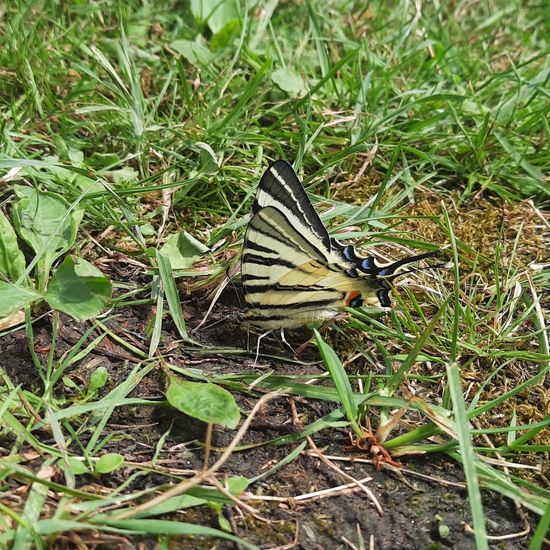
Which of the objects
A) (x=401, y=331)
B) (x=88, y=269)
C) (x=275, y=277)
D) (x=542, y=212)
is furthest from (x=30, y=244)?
(x=542, y=212)

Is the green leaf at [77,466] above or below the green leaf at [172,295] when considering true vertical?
below

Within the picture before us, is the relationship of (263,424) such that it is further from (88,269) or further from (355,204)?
(355,204)

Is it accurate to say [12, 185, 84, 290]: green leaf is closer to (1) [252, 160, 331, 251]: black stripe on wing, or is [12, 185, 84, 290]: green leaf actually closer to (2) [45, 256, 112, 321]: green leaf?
(2) [45, 256, 112, 321]: green leaf

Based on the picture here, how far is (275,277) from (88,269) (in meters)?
0.75

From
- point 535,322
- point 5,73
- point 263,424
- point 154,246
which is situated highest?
point 5,73

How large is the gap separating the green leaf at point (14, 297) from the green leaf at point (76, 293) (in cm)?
6

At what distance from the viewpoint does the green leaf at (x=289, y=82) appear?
3.72 meters

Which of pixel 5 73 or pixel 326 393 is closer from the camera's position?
pixel 326 393

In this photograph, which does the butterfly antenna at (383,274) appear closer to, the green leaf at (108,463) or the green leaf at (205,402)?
the green leaf at (205,402)

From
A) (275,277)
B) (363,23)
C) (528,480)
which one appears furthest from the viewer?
(363,23)

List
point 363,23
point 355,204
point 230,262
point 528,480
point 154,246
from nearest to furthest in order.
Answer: point 528,480 → point 230,262 → point 154,246 → point 355,204 → point 363,23

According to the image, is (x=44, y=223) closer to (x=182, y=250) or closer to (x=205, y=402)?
(x=182, y=250)

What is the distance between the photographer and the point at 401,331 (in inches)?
108

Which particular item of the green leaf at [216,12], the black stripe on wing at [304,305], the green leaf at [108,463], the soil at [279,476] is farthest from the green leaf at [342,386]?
the green leaf at [216,12]
